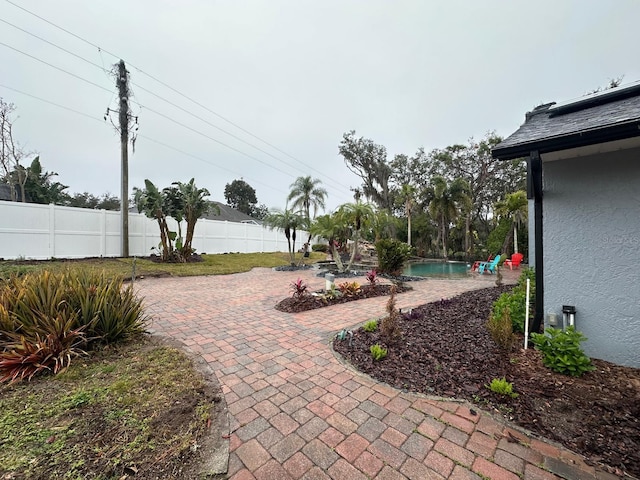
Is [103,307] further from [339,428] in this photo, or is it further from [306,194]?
[306,194]

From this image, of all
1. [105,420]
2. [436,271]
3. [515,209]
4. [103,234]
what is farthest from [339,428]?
[515,209]

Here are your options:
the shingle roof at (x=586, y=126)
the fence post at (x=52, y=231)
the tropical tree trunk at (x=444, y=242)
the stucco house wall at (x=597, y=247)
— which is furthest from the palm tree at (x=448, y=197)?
the fence post at (x=52, y=231)

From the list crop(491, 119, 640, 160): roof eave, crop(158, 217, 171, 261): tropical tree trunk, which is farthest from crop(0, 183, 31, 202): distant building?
crop(491, 119, 640, 160): roof eave

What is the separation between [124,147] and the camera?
13.1 metres

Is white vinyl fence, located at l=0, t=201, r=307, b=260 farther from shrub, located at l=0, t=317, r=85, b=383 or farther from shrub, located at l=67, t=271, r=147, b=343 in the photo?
shrub, located at l=0, t=317, r=85, b=383

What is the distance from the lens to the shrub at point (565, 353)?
8.72ft

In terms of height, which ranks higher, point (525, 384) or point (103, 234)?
point (103, 234)

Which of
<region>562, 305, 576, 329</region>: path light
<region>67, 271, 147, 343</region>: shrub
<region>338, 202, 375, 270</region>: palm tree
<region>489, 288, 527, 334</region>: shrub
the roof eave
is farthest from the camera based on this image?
<region>338, 202, 375, 270</region>: palm tree

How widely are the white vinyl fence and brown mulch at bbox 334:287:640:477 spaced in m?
14.4

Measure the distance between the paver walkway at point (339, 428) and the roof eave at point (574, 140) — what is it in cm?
264

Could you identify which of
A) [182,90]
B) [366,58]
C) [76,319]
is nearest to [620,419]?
[76,319]

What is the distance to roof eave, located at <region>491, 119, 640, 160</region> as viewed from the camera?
228 centimetres

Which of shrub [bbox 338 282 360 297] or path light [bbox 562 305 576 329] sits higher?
path light [bbox 562 305 576 329]

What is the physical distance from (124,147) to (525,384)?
17.1m
